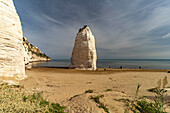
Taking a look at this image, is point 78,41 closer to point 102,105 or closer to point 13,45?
point 13,45

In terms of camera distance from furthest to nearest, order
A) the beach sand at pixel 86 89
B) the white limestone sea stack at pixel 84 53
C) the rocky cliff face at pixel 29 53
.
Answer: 1. the rocky cliff face at pixel 29 53
2. the white limestone sea stack at pixel 84 53
3. the beach sand at pixel 86 89

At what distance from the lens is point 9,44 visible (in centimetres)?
852

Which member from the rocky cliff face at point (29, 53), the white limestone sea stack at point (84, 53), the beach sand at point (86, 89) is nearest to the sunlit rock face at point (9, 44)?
the beach sand at point (86, 89)

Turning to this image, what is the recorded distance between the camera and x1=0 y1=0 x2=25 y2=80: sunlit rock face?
797cm

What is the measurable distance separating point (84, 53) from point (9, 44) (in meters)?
18.6

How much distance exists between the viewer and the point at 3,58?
7.86 m

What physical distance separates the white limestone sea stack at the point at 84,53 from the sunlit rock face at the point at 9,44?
678 inches

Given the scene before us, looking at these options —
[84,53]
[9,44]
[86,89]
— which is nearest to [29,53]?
[84,53]

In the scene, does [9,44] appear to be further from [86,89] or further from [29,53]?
[29,53]

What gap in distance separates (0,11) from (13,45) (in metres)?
3.50

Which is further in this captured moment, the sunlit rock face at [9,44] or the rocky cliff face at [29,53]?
the rocky cliff face at [29,53]

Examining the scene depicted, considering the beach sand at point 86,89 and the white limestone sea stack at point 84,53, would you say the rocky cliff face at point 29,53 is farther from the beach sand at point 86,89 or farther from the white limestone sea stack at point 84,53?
the beach sand at point 86,89

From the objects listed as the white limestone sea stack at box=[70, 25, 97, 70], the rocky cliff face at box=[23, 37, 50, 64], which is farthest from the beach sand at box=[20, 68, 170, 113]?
the rocky cliff face at box=[23, 37, 50, 64]

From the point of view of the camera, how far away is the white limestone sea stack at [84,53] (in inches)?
992
